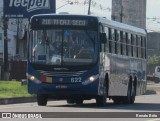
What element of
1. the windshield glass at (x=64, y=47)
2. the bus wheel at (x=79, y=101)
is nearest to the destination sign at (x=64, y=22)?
the windshield glass at (x=64, y=47)

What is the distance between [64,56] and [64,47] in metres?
0.33

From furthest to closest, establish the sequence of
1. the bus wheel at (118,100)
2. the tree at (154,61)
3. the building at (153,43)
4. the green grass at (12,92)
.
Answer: the building at (153,43) → the tree at (154,61) → the green grass at (12,92) → the bus wheel at (118,100)

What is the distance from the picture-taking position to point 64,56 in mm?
25156

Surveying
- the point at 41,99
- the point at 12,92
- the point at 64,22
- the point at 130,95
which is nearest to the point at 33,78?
the point at 41,99

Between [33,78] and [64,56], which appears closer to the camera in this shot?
[64,56]

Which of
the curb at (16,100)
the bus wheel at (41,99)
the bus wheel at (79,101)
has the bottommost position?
the curb at (16,100)

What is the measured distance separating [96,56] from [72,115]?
5187mm

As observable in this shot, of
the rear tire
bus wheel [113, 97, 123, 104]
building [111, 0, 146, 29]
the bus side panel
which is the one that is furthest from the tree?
the rear tire

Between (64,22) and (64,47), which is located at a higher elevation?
(64,22)

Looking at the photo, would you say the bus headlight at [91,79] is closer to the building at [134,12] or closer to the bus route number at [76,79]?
the bus route number at [76,79]

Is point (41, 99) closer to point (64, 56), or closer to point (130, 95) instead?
point (64, 56)

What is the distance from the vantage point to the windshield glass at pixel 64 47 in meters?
25.2

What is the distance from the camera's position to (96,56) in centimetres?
2527

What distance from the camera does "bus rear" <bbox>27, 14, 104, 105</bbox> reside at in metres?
25.1
